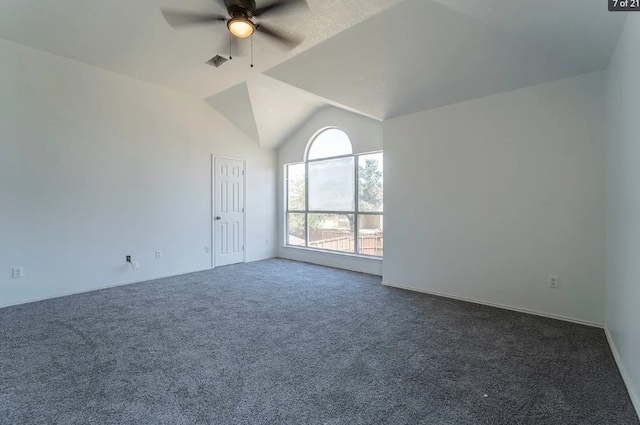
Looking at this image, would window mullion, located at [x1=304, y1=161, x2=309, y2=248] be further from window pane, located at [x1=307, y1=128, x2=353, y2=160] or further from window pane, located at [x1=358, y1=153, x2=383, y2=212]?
window pane, located at [x1=358, y1=153, x2=383, y2=212]

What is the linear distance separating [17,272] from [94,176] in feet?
4.48

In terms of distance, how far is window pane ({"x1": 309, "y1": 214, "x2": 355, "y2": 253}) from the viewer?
547 centimetres

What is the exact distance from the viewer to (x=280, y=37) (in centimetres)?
252

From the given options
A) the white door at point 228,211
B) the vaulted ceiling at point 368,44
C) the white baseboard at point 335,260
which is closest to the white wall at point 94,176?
the white door at point 228,211

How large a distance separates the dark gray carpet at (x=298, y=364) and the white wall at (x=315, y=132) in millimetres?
1640

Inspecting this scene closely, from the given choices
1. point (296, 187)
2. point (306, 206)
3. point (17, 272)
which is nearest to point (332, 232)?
point (306, 206)

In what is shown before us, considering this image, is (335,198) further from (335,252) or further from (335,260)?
(335,260)

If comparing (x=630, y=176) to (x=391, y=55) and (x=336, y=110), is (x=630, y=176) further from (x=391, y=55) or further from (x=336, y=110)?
(x=336, y=110)

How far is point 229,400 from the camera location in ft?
5.87

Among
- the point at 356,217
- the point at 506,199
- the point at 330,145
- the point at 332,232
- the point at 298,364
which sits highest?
the point at 330,145

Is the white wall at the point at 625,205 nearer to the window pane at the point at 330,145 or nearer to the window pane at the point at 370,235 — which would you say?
the window pane at the point at 370,235

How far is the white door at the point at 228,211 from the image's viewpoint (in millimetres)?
5453

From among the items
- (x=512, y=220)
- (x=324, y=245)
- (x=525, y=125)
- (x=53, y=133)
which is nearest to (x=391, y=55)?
(x=525, y=125)

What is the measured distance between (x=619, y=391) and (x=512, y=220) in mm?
1761
